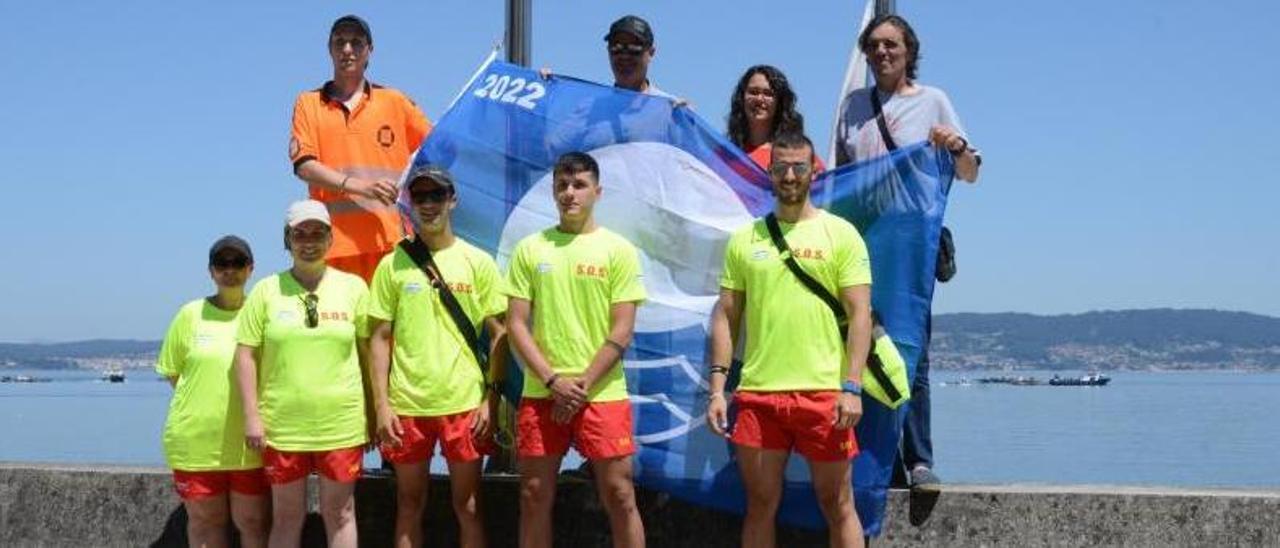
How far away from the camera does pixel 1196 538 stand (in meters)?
6.86

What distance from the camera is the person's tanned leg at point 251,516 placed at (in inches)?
261

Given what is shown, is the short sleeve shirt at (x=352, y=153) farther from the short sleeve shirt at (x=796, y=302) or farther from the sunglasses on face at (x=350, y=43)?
the short sleeve shirt at (x=796, y=302)

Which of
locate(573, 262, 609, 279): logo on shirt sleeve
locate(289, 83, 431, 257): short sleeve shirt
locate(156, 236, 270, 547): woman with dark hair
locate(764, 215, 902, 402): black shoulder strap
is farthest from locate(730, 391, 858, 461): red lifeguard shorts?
locate(156, 236, 270, 547): woman with dark hair

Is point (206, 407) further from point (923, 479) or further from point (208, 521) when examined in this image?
point (923, 479)

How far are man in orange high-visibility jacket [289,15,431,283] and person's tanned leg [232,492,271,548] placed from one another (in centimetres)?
115

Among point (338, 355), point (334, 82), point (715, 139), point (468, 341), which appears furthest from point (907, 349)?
point (334, 82)

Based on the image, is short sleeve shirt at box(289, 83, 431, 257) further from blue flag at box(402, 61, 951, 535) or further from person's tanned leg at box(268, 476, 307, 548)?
person's tanned leg at box(268, 476, 307, 548)

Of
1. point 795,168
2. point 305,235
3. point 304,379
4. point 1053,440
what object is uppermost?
point 795,168

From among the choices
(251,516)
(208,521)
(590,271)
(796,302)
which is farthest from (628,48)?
(208,521)

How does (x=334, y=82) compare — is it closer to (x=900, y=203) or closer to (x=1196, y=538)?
(x=900, y=203)

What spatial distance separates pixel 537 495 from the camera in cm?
645

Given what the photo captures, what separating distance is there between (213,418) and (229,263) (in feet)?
2.17

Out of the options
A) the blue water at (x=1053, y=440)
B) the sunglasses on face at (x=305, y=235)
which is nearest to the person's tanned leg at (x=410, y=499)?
the sunglasses on face at (x=305, y=235)

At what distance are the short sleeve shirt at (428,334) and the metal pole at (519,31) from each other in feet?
5.09
